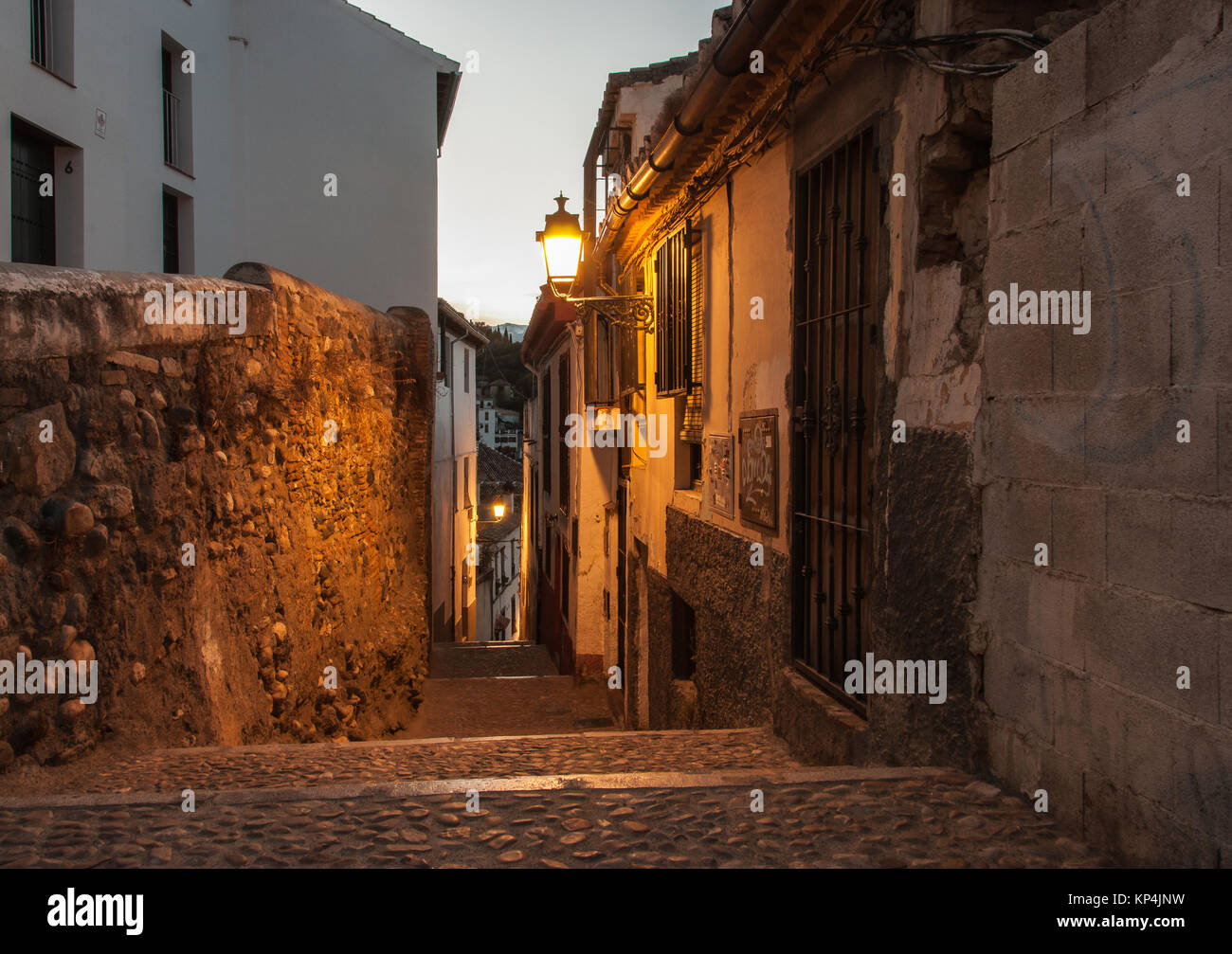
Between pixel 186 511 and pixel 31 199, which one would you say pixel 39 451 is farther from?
pixel 31 199

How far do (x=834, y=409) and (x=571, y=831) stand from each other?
7.40 ft

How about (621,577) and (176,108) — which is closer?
(621,577)

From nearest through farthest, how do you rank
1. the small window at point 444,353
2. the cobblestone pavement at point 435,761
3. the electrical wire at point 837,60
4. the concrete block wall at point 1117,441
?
the concrete block wall at point 1117,441, the electrical wire at point 837,60, the cobblestone pavement at point 435,761, the small window at point 444,353

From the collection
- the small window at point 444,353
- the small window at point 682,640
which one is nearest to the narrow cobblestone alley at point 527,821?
the small window at point 682,640

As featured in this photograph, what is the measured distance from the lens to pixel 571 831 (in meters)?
2.75

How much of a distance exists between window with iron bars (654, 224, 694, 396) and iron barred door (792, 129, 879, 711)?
211 centimetres

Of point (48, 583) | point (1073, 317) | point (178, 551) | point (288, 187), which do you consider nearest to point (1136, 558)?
point (1073, 317)

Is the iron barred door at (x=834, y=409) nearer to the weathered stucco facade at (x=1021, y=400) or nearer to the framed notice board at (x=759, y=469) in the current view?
the weathered stucco facade at (x=1021, y=400)

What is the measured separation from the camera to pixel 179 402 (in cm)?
419

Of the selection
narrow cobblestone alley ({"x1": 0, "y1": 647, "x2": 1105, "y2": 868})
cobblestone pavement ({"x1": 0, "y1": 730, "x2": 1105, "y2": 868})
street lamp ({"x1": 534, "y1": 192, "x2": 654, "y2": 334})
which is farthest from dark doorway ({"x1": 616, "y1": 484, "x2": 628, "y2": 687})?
cobblestone pavement ({"x1": 0, "y1": 730, "x2": 1105, "y2": 868})

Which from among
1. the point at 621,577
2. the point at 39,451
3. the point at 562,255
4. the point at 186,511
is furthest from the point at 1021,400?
the point at 621,577

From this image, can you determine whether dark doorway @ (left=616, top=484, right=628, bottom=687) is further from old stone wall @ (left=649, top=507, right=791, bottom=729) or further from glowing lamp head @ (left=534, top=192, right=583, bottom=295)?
glowing lamp head @ (left=534, top=192, right=583, bottom=295)

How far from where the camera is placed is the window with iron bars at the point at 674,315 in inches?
271
